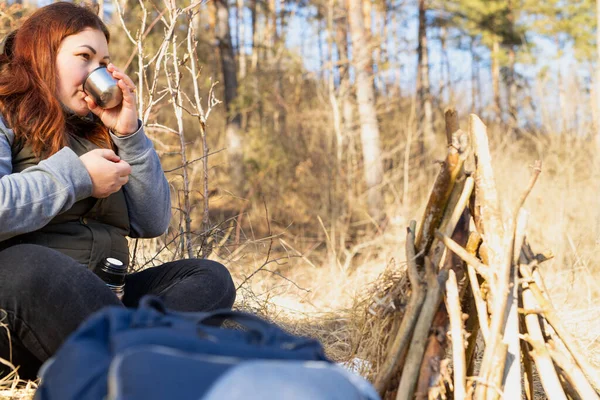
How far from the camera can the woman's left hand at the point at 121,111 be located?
222cm

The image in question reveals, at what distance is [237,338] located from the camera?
52.6 inches

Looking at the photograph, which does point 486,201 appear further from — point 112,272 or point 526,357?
point 112,272

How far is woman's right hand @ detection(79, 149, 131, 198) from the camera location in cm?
196

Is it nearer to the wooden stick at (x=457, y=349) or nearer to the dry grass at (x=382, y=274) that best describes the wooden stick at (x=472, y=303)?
the wooden stick at (x=457, y=349)

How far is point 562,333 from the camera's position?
77.2 inches

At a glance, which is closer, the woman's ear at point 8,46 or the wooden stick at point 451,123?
the wooden stick at point 451,123

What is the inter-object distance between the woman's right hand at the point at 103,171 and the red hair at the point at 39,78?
19cm

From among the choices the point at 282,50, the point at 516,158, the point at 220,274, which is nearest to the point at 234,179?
the point at 282,50

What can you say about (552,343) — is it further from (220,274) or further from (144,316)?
(144,316)

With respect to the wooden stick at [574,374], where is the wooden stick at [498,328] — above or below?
above

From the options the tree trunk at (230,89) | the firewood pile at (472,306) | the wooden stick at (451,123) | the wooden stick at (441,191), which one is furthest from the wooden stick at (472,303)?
the tree trunk at (230,89)

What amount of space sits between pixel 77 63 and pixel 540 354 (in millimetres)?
1745

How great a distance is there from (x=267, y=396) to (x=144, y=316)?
0.33 meters

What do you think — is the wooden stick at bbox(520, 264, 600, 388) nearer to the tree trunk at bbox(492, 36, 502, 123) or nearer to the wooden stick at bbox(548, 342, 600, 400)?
the wooden stick at bbox(548, 342, 600, 400)
